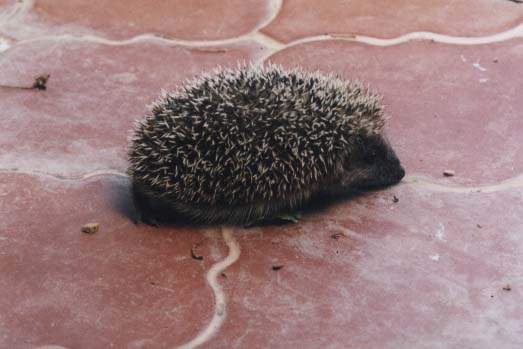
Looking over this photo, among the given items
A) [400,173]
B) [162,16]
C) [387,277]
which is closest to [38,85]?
[162,16]

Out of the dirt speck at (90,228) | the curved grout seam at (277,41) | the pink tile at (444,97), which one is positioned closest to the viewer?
the dirt speck at (90,228)

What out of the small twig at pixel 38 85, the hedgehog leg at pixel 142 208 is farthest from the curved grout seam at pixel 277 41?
the hedgehog leg at pixel 142 208

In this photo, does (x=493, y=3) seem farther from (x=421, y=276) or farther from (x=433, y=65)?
(x=421, y=276)

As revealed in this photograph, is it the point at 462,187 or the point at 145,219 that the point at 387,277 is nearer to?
the point at 462,187

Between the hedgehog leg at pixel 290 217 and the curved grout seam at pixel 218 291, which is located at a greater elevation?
the hedgehog leg at pixel 290 217

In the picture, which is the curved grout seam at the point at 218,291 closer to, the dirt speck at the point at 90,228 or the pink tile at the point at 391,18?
the dirt speck at the point at 90,228

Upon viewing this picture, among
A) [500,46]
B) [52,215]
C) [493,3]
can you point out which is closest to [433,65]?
[500,46]
